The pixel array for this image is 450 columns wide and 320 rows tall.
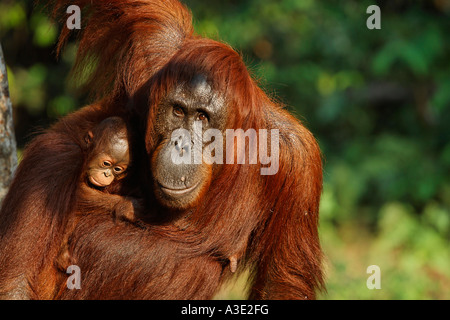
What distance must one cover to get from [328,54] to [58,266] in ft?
19.6

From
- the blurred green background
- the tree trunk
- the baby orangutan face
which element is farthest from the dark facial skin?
the blurred green background

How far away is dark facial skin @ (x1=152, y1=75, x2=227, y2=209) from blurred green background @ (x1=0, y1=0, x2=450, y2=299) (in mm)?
3774

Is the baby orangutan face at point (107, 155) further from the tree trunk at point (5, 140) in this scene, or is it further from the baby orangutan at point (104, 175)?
the tree trunk at point (5, 140)

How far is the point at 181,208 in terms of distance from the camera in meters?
3.18

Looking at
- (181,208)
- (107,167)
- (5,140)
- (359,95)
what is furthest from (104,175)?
(359,95)

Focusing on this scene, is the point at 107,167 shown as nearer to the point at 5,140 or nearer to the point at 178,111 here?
the point at 178,111

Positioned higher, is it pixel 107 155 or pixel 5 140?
pixel 5 140

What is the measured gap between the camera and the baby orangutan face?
3340 mm

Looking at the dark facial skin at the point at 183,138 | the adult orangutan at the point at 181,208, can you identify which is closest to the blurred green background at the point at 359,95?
the adult orangutan at the point at 181,208

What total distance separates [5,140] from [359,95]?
6233 millimetres

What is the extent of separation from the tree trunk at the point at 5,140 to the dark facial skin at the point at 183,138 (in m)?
1.04

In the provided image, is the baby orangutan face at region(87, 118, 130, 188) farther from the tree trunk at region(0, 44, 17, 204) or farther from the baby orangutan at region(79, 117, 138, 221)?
the tree trunk at region(0, 44, 17, 204)
